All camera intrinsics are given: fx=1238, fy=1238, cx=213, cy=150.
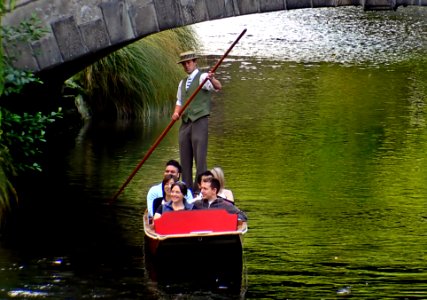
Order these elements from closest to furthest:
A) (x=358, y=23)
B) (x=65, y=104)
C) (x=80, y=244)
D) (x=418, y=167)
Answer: (x=80, y=244)
(x=418, y=167)
(x=65, y=104)
(x=358, y=23)

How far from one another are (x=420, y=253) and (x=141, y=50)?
33.3 ft

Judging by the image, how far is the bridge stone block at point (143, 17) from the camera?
48.2 feet

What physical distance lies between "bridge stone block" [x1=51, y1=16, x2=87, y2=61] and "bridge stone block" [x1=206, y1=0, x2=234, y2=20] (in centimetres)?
158

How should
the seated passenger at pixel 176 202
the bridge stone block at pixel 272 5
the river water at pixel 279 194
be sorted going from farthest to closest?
1. the bridge stone block at pixel 272 5
2. the seated passenger at pixel 176 202
3. the river water at pixel 279 194

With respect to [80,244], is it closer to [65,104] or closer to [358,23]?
[65,104]

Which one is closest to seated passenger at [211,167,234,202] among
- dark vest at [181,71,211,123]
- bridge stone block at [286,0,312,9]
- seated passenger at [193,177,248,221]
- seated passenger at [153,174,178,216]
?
seated passenger at [193,177,248,221]

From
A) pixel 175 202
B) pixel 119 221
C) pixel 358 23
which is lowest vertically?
pixel 358 23

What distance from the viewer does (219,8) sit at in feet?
48.0

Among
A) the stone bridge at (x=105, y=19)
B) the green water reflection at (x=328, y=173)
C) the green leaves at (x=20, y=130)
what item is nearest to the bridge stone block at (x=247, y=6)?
the stone bridge at (x=105, y=19)

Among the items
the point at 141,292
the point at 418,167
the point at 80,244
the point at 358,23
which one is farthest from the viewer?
the point at 358,23

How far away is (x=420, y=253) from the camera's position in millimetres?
12641

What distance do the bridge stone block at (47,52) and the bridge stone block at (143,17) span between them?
970 millimetres

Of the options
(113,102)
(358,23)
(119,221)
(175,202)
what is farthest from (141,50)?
(358,23)

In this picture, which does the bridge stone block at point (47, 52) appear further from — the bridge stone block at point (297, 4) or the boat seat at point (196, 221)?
the boat seat at point (196, 221)
